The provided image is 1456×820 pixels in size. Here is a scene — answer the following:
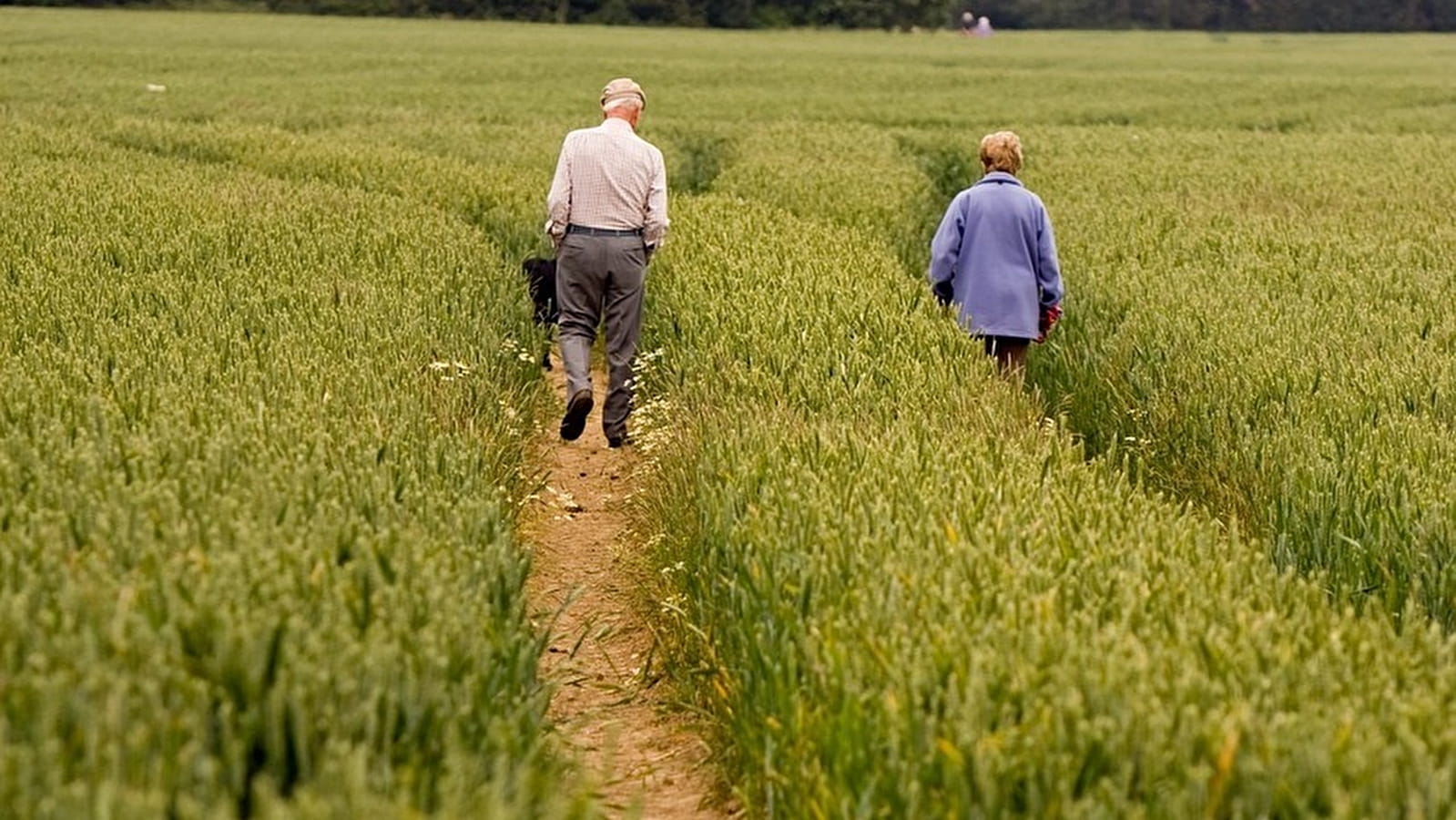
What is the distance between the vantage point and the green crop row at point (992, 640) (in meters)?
3.01

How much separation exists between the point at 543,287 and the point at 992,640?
20.8ft

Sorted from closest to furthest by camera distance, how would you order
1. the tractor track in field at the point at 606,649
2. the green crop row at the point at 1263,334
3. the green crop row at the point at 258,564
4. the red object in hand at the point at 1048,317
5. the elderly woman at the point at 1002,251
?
the green crop row at the point at 258,564, the tractor track in field at the point at 606,649, the green crop row at the point at 1263,334, the elderly woman at the point at 1002,251, the red object in hand at the point at 1048,317

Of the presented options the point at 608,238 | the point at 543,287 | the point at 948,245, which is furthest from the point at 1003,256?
the point at 543,287

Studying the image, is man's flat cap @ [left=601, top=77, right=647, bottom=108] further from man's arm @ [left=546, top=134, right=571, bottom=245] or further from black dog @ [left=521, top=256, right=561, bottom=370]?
black dog @ [left=521, top=256, right=561, bottom=370]

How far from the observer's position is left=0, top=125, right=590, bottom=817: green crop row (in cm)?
278

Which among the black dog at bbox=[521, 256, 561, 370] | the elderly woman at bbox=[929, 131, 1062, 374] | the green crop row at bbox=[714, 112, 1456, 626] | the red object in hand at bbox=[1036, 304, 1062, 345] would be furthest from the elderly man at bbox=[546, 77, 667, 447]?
the green crop row at bbox=[714, 112, 1456, 626]

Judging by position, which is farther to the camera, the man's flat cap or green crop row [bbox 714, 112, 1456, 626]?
the man's flat cap

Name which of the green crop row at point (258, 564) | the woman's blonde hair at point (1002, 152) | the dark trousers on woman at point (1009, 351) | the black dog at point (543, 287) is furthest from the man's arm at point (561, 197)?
the dark trousers on woman at point (1009, 351)

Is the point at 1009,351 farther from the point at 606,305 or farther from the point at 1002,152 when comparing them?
the point at 606,305

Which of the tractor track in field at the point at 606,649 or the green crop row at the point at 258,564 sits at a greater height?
the green crop row at the point at 258,564

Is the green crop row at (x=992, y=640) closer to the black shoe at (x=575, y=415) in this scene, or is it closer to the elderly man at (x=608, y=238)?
the black shoe at (x=575, y=415)

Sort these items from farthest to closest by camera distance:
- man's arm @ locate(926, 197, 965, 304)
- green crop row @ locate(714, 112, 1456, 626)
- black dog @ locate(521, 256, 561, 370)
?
black dog @ locate(521, 256, 561, 370)
man's arm @ locate(926, 197, 965, 304)
green crop row @ locate(714, 112, 1456, 626)

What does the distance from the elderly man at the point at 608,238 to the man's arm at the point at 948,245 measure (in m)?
1.37

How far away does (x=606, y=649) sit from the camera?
19.3ft
